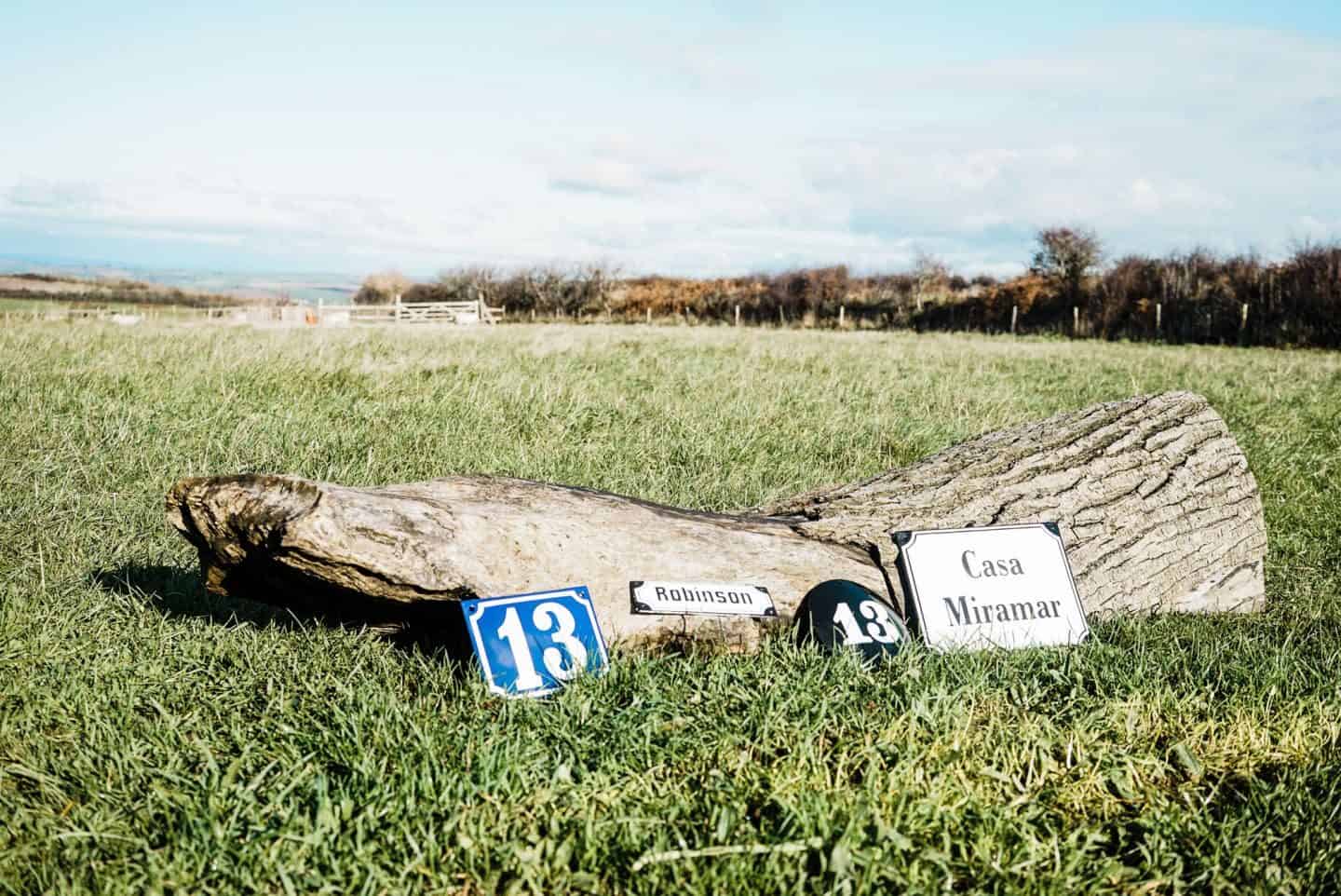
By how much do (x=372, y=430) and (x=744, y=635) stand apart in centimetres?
474

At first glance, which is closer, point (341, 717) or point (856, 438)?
point (341, 717)

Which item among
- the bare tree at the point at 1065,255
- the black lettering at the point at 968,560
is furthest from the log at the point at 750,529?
the bare tree at the point at 1065,255

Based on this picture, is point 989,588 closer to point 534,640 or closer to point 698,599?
point 698,599

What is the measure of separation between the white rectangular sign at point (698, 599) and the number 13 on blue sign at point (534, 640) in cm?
27

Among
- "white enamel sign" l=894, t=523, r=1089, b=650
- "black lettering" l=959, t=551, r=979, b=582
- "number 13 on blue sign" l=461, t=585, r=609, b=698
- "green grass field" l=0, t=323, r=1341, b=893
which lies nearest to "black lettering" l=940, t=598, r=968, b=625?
"white enamel sign" l=894, t=523, r=1089, b=650

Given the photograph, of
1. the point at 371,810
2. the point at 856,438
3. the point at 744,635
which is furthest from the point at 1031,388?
the point at 371,810

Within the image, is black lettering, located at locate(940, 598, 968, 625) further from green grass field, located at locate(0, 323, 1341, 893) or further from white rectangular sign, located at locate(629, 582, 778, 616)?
white rectangular sign, located at locate(629, 582, 778, 616)

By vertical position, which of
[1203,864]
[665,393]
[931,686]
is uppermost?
[665,393]

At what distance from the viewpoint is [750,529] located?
446cm

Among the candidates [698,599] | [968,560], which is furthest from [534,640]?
[968,560]

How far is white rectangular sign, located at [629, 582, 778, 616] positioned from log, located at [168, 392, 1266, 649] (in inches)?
2.1

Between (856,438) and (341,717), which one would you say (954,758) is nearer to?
(341,717)

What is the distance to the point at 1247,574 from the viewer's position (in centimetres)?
569

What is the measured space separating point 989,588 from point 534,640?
2.16 m
